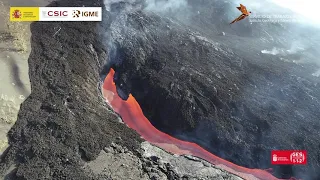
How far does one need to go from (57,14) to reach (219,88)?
52.6 feet

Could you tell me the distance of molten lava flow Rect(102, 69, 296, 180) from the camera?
A: 2247 cm

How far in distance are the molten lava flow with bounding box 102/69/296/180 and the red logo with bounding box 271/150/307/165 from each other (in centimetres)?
117

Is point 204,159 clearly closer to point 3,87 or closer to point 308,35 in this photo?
point 3,87

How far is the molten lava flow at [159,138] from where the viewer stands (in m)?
22.5

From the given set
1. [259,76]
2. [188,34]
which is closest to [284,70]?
[259,76]

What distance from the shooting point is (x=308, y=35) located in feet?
121

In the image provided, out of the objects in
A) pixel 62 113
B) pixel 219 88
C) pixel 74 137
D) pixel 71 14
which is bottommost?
pixel 74 137

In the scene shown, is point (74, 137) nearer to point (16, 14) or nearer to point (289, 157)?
point (289, 157)

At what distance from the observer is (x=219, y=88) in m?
25.9

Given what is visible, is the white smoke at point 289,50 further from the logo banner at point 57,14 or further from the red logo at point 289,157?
the logo banner at point 57,14

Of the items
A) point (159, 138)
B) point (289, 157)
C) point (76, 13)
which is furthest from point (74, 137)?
point (76, 13)

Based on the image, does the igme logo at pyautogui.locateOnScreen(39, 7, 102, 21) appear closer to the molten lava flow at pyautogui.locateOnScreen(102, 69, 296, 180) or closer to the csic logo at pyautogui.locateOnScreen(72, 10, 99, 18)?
the csic logo at pyautogui.locateOnScreen(72, 10, 99, 18)

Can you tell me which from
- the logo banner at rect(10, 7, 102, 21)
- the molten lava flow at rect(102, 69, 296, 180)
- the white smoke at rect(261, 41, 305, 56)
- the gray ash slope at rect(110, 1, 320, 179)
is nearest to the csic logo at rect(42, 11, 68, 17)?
the logo banner at rect(10, 7, 102, 21)

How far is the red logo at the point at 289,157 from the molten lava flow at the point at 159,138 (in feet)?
3.84
